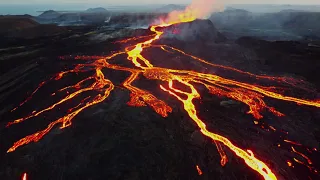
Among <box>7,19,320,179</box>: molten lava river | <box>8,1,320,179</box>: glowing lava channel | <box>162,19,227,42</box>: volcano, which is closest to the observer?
<box>7,19,320,179</box>: molten lava river

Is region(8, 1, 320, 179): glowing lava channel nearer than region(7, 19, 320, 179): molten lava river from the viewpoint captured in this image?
No

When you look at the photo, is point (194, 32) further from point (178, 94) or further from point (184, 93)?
point (178, 94)

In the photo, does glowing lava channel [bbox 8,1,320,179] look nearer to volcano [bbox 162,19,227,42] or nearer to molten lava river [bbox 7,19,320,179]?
molten lava river [bbox 7,19,320,179]

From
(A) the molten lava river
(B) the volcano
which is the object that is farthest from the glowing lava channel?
(B) the volcano

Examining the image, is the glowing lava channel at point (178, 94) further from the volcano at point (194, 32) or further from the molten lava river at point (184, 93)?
the volcano at point (194, 32)

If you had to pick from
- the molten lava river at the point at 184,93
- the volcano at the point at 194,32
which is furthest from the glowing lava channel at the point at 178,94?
Answer: the volcano at the point at 194,32

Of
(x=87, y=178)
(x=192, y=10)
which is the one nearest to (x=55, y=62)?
(x=87, y=178)

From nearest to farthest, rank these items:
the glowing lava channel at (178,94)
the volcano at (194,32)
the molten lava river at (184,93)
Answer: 1. the molten lava river at (184,93)
2. the glowing lava channel at (178,94)
3. the volcano at (194,32)

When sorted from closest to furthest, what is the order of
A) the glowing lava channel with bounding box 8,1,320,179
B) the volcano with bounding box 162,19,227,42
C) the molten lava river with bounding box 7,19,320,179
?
the molten lava river with bounding box 7,19,320,179 < the glowing lava channel with bounding box 8,1,320,179 < the volcano with bounding box 162,19,227,42

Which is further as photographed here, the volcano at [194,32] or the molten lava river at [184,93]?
the volcano at [194,32]

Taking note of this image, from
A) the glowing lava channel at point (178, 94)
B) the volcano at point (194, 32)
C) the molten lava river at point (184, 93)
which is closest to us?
the molten lava river at point (184, 93)
